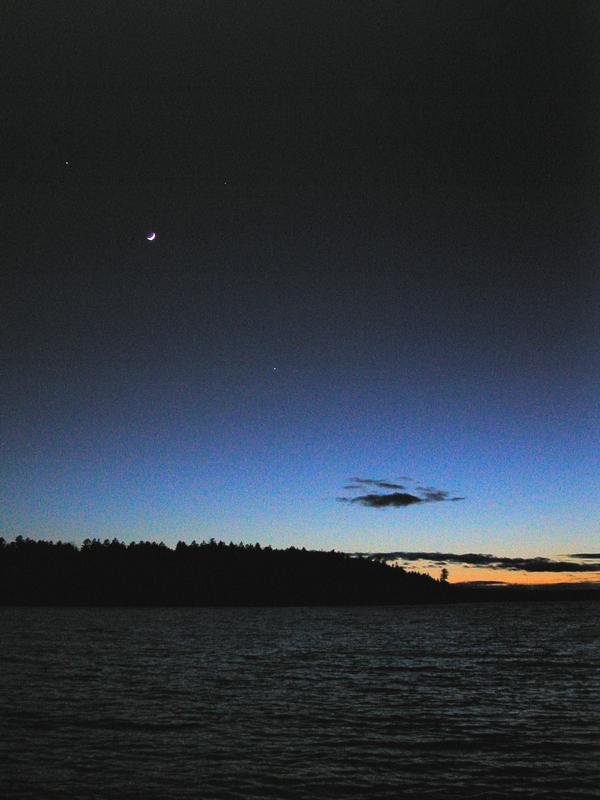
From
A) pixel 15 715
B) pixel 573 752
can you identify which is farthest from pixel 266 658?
pixel 573 752

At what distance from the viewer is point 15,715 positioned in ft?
109

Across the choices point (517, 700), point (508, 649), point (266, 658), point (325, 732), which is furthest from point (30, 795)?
point (508, 649)

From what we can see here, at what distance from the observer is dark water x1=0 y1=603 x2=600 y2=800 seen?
22359 mm

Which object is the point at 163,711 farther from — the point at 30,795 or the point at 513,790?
the point at 513,790

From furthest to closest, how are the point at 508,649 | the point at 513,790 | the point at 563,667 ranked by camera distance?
the point at 508,649 → the point at 563,667 → the point at 513,790

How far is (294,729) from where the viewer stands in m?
30.9

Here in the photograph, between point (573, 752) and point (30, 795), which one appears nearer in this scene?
point (30, 795)

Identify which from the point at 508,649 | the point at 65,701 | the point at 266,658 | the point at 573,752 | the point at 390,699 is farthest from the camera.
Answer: the point at 508,649

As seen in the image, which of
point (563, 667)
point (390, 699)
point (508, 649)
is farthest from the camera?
point (508, 649)

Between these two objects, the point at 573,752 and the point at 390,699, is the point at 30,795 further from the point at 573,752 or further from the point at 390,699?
the point at 390,699

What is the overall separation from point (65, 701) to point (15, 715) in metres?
4.80

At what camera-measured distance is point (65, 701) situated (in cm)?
3769

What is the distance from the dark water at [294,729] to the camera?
22.4 m

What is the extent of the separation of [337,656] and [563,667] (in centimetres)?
2035
